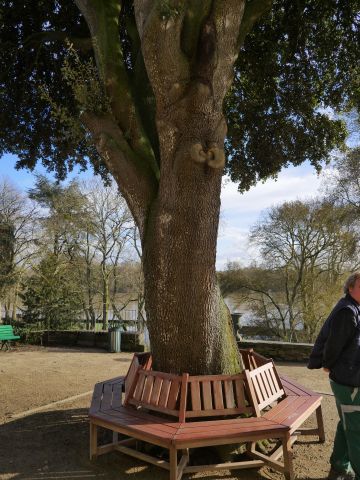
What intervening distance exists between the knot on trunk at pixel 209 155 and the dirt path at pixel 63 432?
3.09 meters

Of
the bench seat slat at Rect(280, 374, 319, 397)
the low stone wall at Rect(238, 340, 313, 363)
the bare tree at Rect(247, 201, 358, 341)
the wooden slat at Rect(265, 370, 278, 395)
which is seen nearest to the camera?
the wooden slat at Rect(265, 370, 278, 395)

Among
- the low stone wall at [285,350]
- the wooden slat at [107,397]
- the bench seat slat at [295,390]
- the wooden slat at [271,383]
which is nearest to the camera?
the wooden slat at [107,397]

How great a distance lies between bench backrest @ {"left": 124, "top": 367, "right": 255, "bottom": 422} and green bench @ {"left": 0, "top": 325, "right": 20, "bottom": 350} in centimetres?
1020

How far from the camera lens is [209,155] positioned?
464cm

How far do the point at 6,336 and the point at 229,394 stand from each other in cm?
1093

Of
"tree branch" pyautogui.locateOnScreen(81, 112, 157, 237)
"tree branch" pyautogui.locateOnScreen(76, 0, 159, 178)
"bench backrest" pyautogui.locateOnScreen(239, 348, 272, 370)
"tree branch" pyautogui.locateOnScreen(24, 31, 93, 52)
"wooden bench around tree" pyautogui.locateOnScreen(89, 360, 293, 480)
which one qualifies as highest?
"tree branch" pyautogui.locateOnScreen(24, 31, 93, 52)

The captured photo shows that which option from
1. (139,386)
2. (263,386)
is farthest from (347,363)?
(139,386)

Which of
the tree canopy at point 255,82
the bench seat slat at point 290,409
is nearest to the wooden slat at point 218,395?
the bench seat slat at point 290,409

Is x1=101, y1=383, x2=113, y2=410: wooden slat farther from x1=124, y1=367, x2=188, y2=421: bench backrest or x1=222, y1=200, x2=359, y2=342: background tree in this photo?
x1=222, y1=200, x2=359, y2=342: background tree

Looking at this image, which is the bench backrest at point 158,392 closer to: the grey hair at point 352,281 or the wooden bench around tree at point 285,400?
the wooden bench around tree at point 285,400

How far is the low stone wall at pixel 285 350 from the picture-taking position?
36.5 feet

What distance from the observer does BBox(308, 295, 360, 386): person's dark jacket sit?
3.79 metres

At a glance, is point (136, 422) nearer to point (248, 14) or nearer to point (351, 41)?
point (248, 14)

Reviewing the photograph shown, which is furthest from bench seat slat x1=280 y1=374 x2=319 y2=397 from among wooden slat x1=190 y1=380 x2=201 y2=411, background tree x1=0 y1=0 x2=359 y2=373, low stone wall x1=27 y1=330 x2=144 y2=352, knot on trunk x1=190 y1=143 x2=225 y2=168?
low stone wall x1=27 y1=330 x2=144 y2=352
